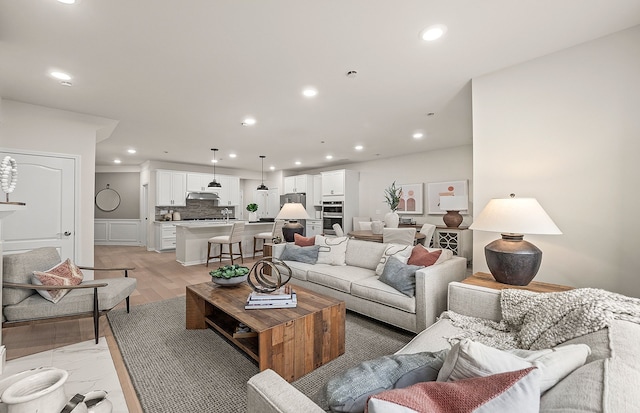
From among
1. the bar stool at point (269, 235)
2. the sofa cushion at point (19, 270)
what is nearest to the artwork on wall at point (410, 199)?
the bar stool at point (269, 235)

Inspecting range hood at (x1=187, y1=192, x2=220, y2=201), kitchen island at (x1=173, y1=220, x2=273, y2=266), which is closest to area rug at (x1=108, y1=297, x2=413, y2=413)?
kitchen island at (x1=173, y1=220, x2=273, y2=266)

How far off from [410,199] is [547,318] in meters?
5.46

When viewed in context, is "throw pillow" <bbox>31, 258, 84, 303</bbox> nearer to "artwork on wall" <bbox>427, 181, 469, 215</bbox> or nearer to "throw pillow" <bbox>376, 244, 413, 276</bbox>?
"throw pillow" <bbox>376, 244, 413, 276</bbox>

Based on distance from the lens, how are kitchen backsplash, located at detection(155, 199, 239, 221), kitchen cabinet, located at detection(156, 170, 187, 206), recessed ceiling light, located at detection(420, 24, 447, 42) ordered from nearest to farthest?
recessed ceiling light, located at detection(420, 24, 447, 42), kitchen cabinet, located at detection(156, 170, 187, 206), kitchen backsplash, located at detection(155, 199, 239, 221)

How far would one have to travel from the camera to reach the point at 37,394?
2.88 feet

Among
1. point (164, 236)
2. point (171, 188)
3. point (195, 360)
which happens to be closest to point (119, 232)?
point (164, 236)

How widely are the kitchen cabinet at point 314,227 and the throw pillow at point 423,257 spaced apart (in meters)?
5.33

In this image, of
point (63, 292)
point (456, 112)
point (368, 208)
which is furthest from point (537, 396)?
point (368, 208)

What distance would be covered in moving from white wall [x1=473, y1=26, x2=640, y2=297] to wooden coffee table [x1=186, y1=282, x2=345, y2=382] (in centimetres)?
179

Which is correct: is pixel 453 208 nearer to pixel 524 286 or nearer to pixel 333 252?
pixel 333 252

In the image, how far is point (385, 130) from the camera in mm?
4863

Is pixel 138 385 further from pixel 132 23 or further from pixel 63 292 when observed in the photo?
pixel 132 23

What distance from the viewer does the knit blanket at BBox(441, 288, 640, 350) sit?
4.33ft

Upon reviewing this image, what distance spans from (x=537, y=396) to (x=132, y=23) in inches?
118
